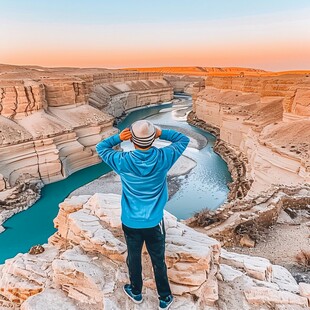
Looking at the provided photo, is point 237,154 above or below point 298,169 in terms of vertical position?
below

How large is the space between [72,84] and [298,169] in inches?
421

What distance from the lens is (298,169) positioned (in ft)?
28.2

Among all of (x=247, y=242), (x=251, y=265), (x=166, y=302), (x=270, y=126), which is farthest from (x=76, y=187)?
(x=166, y=302)

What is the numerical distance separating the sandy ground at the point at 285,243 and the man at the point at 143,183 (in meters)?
2.54

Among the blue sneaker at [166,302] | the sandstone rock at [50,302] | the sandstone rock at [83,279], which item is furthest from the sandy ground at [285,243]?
the sandstone rock at [50,302]

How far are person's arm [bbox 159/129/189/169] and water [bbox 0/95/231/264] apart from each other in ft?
21.1

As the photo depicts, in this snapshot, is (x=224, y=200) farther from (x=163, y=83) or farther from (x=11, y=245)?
(x=163, y=83)

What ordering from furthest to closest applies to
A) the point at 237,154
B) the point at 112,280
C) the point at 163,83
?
the point at 163,83
the point at 237,154
the point at 112,280

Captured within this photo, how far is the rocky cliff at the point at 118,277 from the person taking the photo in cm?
248

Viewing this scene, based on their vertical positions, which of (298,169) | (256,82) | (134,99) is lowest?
(134,99)

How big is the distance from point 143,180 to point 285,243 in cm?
391

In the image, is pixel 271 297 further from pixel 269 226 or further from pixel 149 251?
pixel 269 226

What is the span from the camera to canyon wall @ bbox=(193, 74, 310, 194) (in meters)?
9.05

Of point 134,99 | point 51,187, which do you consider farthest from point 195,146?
point 134,99
